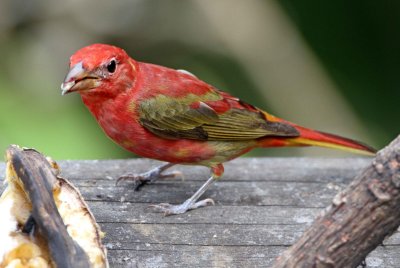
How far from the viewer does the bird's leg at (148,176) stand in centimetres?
404

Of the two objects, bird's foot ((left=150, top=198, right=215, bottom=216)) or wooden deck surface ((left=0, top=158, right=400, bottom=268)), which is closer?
wooden deck surface ((left=0, top=158, right=400, bottom=268))

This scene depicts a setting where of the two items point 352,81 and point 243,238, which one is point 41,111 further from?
point 243,238

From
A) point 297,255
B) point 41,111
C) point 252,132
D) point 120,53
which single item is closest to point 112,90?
point 120,53

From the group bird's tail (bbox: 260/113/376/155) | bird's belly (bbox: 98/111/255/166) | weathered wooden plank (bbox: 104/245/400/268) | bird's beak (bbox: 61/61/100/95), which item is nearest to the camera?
Result: weathered wooden plank (bbox: 104/245/400/268)

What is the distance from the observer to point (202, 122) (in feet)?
13.8

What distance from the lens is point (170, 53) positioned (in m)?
6.63

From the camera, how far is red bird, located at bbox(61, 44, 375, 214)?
387 cm

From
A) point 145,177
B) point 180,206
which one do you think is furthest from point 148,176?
point 180,206

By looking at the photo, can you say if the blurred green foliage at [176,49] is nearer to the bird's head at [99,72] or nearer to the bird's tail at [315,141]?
the bird's tail at [315,141]

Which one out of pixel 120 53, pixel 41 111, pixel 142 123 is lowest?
pixel 41 111

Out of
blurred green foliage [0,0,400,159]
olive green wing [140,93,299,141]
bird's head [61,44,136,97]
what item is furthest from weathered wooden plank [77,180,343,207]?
blurred green foliage [0,0,400,159]

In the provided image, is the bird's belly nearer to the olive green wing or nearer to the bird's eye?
the olive green wing

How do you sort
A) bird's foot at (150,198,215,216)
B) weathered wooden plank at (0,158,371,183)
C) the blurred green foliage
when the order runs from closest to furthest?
bird's foot at (150,198,215,216) < weathered wooden plank at (0,158,371,183) < the blurred green foliage

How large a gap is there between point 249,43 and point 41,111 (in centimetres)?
180
